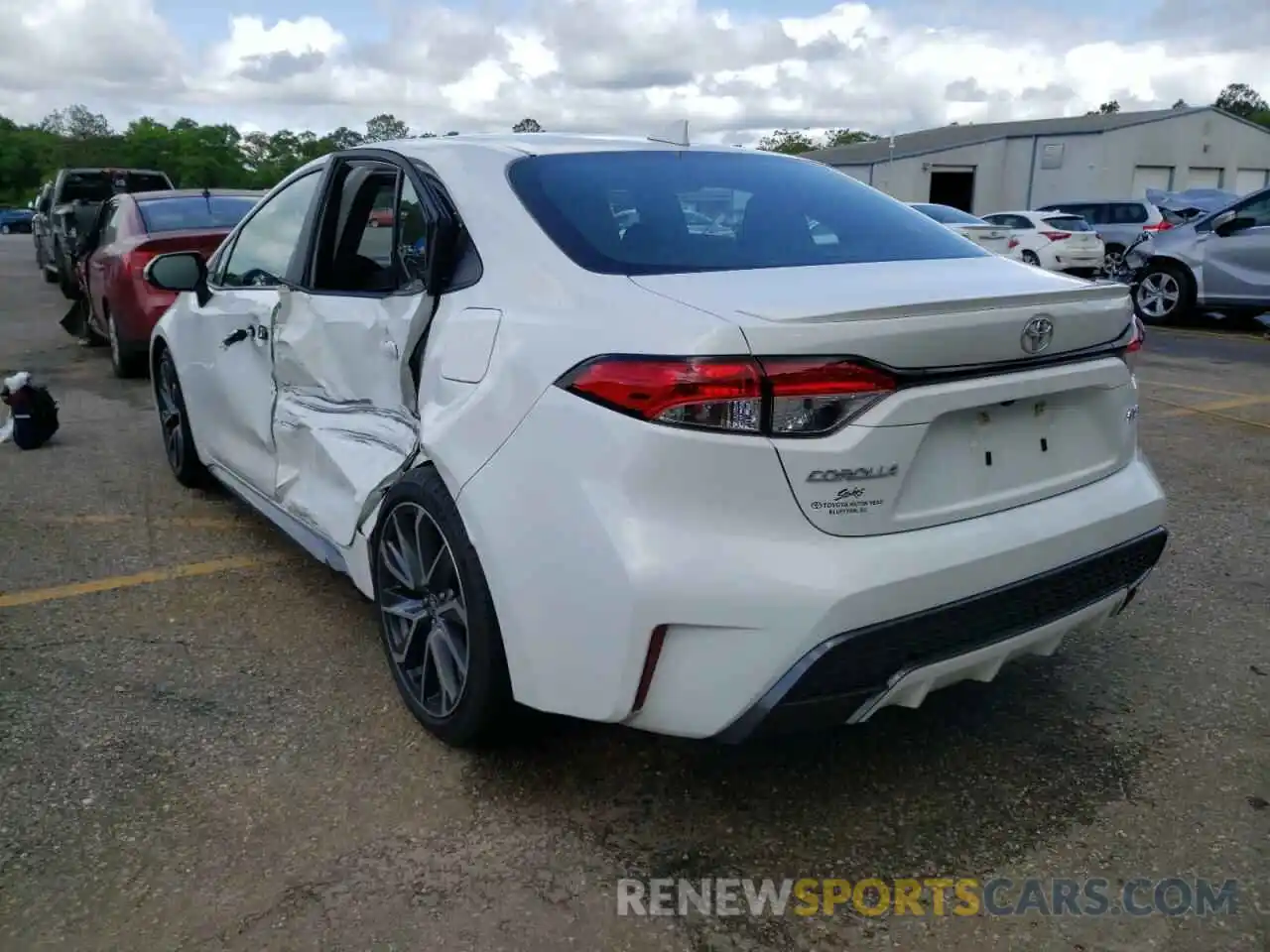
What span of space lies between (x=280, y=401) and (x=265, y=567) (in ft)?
2.91

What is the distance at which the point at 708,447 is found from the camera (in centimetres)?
216

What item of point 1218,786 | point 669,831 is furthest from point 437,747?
point 1218,786

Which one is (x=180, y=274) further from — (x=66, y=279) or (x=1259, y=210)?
(x=66, y=279)

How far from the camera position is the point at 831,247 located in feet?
9.42

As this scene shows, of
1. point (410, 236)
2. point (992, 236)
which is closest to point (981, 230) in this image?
point (992, 236)

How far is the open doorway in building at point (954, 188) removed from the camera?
143 ft

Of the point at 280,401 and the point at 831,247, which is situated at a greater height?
the point at 831,247

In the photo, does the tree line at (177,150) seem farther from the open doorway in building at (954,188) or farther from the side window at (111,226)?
the side window at (111,226)

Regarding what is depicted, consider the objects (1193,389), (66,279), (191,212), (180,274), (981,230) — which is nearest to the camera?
(180,274)

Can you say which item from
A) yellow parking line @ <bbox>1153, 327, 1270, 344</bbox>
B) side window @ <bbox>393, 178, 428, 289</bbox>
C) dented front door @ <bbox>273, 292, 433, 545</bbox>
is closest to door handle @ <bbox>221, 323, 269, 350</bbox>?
dented front door @ <bbox>273, 292, 433, 545</bbox>

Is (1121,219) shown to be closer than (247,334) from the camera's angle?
No

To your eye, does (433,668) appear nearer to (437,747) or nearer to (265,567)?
(437,747)

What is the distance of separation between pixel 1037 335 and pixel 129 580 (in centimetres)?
342

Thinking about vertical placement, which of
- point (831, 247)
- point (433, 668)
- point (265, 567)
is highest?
point (831, 247)
